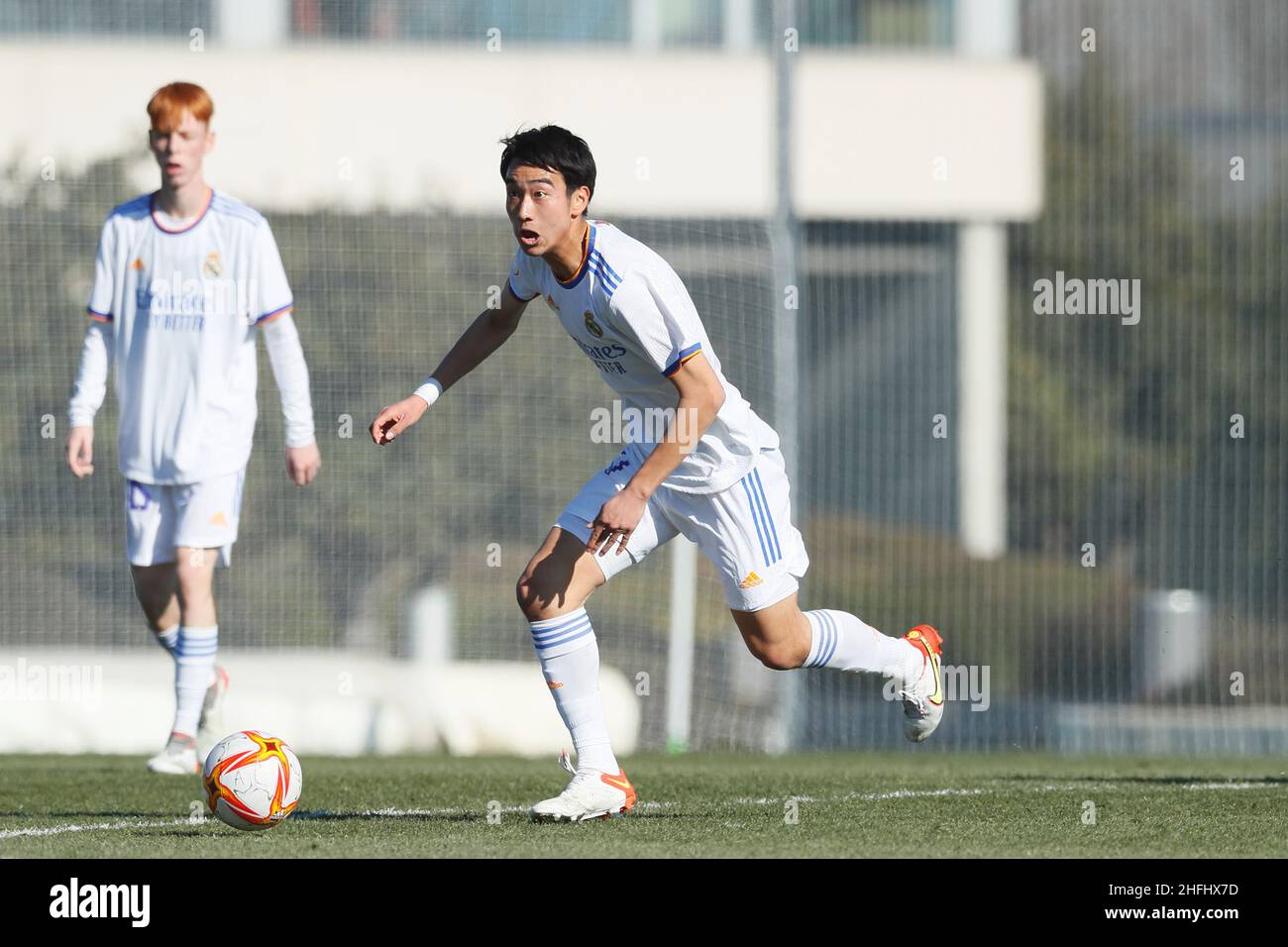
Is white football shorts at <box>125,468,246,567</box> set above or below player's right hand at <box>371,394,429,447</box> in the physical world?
below

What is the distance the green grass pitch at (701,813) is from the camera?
5258mm

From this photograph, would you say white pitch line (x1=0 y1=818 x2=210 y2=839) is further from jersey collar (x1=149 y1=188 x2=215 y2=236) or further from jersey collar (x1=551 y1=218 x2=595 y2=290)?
jersey collar (x1=149 y1=188 x2=215 y2=236)

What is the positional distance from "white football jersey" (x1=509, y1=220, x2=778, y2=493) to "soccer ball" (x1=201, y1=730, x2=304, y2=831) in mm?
1462

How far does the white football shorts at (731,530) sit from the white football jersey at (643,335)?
59 mm

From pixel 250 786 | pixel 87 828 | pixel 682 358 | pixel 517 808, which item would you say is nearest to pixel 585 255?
pixel 682 358

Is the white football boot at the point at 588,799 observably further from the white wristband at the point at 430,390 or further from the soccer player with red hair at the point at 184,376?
the soccer player with red hair at the point at 184,376

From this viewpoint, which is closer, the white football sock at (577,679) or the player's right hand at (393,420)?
the player's right hand at (393,420)

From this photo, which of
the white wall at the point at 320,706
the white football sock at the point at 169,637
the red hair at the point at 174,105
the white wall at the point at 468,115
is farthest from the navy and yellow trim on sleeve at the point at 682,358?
the white wall at the point at 468,115

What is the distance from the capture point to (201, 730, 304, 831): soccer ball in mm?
5621

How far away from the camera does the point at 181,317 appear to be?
320 inches

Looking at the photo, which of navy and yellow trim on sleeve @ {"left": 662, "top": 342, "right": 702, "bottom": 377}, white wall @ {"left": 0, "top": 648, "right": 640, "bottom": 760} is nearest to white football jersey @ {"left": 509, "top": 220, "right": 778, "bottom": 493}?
navy and yellow trim on sleeve @ {"left": 662, "top": 342, "right": 702, "bottom": 377}

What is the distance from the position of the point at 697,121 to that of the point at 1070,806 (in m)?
8.24

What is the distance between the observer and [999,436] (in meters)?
14.4

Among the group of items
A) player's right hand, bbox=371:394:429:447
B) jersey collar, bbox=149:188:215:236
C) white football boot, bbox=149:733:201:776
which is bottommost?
white football boot, bbox=149:733:201:776
